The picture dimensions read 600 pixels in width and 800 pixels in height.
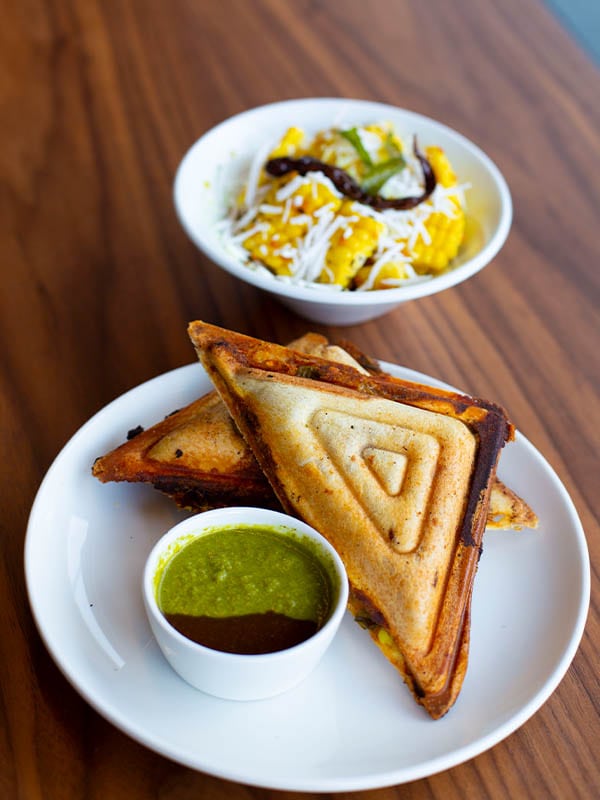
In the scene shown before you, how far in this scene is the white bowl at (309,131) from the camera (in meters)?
2.34

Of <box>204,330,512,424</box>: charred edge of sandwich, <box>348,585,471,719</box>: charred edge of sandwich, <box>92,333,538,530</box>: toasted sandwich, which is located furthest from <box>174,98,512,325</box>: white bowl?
<box>348,585,471,719</box>: charred edge of sandwich

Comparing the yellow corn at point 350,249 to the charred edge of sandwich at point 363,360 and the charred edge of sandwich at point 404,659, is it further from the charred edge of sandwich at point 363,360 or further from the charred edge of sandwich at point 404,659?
the charred edge of sandwich at point 404,659

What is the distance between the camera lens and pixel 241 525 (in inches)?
68.7

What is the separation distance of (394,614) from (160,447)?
2.20 feet

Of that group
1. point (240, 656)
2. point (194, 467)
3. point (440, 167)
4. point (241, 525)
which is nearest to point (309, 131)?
point (440, 167)

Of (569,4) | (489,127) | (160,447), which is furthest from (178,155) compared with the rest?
(569,4)

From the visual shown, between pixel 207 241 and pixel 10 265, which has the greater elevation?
pixel 207 241

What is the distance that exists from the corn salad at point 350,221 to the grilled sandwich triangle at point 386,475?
582 millimetres

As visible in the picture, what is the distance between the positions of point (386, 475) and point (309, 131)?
1.69 m

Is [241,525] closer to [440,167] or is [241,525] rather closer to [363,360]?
[363,360]

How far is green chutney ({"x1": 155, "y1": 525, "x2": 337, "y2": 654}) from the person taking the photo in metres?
1.54

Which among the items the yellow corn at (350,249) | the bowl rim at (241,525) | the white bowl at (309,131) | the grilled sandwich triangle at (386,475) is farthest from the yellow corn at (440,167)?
the bowl rim at (241,525)

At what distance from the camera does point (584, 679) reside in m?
1.79

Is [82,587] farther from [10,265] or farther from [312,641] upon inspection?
[10,265]
